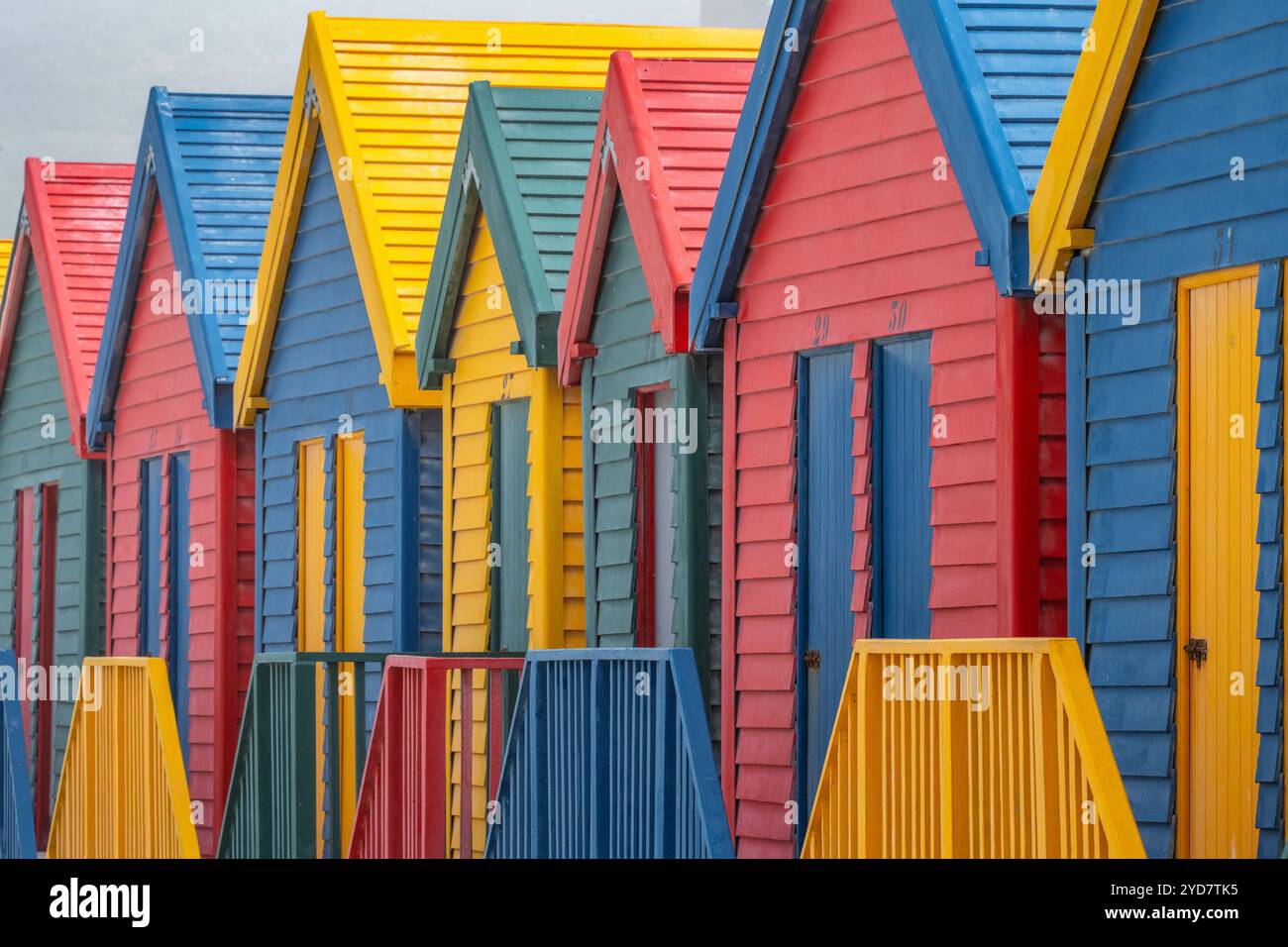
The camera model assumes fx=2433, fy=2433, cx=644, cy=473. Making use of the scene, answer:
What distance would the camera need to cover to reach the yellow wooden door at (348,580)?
1675 centimetres

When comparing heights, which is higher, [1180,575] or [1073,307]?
[1073,307]

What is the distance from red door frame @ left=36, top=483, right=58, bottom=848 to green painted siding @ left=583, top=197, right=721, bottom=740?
35.0 feet

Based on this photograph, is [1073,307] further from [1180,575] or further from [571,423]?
[571,423]

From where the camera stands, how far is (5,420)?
2486 centimetres

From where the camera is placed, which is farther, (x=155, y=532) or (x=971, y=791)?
(x=155, y=532)

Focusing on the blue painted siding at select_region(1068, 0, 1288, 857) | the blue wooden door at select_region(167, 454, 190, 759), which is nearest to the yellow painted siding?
the blue wooden door at select_region(167, 454, 190, 759)

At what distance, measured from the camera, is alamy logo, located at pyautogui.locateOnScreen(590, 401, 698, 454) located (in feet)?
43.5

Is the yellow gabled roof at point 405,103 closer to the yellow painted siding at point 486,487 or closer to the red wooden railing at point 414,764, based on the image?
the yellow painted siding at point 486,487

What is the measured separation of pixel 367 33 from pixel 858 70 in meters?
6.12

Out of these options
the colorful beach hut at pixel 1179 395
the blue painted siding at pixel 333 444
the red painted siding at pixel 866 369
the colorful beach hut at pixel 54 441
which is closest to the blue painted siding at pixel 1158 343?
the colorful beach hut at pixel 1179 395

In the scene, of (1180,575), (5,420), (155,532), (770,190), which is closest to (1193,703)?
(1180,575)

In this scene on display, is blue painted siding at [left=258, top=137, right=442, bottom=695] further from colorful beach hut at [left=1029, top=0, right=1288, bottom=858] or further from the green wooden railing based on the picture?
colorful beach hut at [left=1029, top=0, right=1288, bottom=858]

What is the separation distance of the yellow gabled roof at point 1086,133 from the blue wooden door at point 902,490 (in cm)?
130

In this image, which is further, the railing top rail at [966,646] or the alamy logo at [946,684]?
the alamy logo at [946,684]
